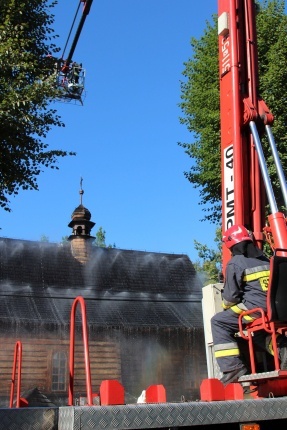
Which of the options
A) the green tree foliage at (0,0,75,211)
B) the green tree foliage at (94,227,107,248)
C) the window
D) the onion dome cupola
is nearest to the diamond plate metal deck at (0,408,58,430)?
the green tree foliage at (0,0,75,211)

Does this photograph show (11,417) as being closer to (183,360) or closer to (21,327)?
(21,327)

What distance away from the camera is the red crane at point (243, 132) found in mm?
5574

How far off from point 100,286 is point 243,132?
2948 cm

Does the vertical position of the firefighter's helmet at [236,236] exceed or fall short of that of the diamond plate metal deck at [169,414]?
it exceeds it

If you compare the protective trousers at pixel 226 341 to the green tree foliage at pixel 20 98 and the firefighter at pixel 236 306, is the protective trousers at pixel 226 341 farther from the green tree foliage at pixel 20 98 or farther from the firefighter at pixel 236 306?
the green tree foliage at pixel 20 98

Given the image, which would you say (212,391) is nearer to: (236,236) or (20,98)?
(236,236)

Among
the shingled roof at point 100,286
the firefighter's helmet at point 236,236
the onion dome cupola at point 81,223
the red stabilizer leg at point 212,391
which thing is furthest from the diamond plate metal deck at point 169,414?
the onion dome cupola at point 81,223

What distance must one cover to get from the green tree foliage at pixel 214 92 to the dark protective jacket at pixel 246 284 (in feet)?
46.6

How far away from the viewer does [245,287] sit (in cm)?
431

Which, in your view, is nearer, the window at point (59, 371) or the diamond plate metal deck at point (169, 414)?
the diamond plate metal deck at point (169, 414)

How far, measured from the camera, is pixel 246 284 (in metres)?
4.32

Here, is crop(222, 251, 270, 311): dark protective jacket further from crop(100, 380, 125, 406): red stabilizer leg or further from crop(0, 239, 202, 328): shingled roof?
crop(0, 239, 202, 328): shingled roof

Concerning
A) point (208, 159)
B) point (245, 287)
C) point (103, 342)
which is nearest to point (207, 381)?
point (245, 287)

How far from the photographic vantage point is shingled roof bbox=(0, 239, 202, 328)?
3005 centimetres
